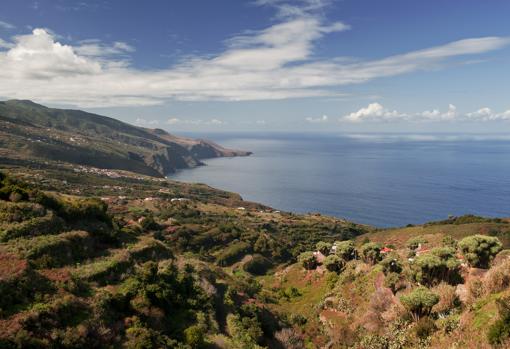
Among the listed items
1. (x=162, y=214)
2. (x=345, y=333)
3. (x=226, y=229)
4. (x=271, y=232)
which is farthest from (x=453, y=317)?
(x=162, y=214)

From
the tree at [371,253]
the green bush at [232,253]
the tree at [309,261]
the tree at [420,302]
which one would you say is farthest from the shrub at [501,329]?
the green bush at [232,253]

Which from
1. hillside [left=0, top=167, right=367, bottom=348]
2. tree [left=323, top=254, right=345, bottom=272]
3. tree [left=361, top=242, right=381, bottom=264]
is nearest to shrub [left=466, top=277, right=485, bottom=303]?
hillside [left=0, top=167, right=367, bottom=348]

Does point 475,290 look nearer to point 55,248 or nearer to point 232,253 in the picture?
point 55,248

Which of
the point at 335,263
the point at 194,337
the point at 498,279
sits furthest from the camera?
the point at 335,263

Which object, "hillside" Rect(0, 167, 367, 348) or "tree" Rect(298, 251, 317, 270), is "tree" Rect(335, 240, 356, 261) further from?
"hillside" Rect(0, 167, 367, 348)

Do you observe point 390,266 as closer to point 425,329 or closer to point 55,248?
point 425,329

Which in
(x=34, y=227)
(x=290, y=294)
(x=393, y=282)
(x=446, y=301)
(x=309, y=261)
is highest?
(x=34, y=227)

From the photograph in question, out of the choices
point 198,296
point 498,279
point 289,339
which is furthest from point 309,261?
point 498,279

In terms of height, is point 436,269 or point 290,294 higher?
point 436,269

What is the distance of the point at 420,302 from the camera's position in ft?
67.1

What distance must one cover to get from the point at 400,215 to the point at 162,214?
119152mm

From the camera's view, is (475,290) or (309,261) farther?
(309,261)

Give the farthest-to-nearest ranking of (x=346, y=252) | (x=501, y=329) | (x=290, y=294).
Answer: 1. (x=346, y=252)
2. (x=290, y=294)
3. (x=501, y=329)

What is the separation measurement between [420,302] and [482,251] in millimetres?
12541
